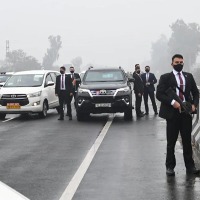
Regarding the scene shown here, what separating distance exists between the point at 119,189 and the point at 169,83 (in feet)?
6.06

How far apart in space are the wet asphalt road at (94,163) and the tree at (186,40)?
123928mm

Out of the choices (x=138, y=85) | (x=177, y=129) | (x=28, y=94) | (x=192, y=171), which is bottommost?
(x=192, y=171)

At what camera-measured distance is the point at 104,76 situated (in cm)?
1603

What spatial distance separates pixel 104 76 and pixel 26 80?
3.05 metres

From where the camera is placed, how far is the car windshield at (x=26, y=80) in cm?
1670

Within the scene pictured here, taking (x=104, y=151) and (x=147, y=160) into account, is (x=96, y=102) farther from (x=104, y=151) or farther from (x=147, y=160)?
(x=147, y=160)

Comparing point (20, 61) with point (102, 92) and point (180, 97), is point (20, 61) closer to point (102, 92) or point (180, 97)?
point (102, 92)

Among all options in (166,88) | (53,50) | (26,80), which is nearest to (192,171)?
(166,88)

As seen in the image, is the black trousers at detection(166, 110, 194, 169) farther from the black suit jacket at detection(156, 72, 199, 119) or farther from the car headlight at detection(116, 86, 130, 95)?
the car headlight at detection(116, 86, 130, 95)

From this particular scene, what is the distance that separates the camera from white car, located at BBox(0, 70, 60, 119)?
1575 centimetres

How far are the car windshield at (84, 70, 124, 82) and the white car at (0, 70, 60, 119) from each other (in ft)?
5.08

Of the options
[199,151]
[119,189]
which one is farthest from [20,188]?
[199,151]

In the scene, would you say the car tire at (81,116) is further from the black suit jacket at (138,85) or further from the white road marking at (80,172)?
the white road marking at (80,172)

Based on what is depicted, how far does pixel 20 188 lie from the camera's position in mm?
6465
